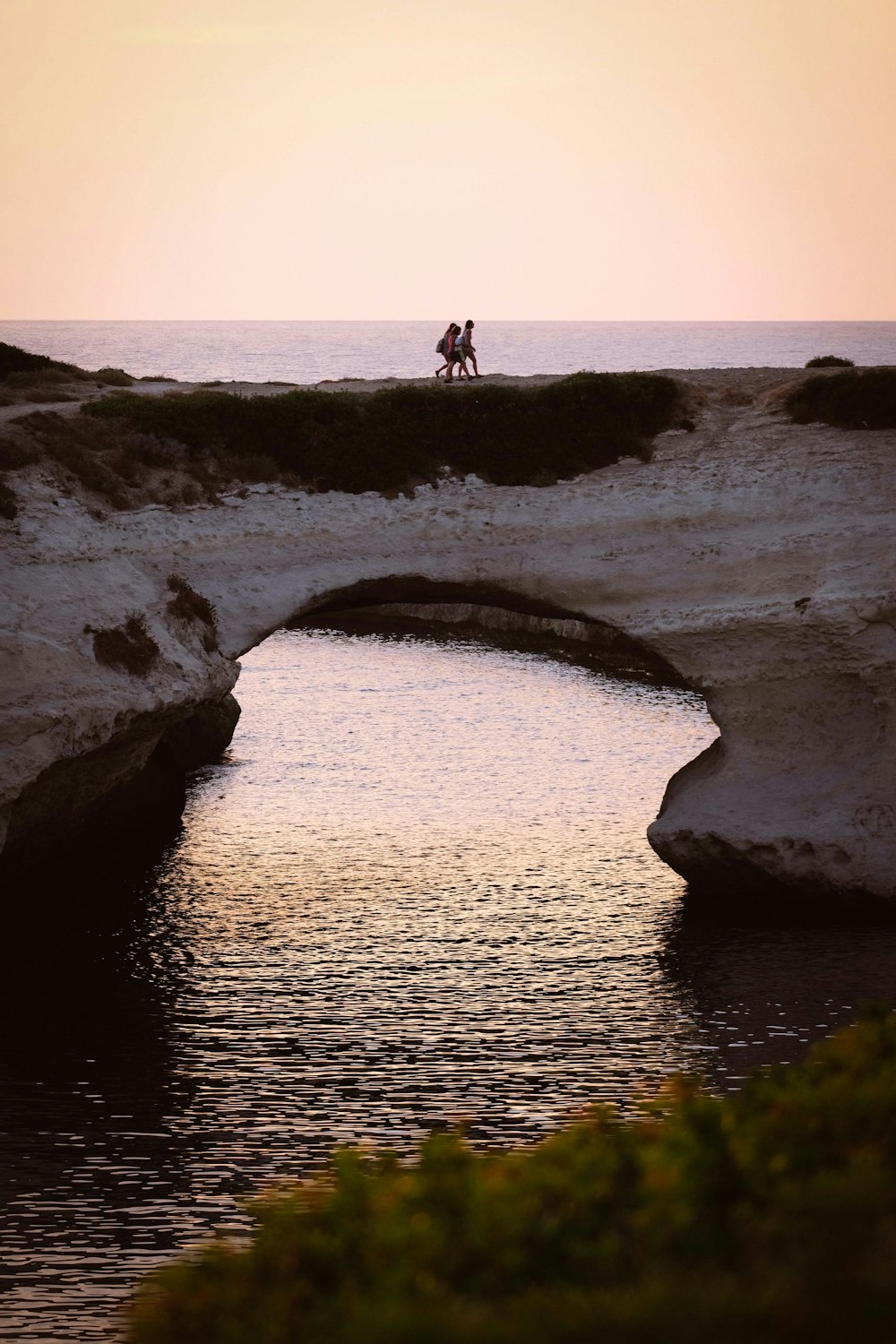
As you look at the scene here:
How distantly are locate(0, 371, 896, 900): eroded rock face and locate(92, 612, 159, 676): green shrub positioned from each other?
0.21 metres

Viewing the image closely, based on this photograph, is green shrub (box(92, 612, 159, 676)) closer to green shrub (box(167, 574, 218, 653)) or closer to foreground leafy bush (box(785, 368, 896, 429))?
green shrub (box(167, 574, 218, 653))

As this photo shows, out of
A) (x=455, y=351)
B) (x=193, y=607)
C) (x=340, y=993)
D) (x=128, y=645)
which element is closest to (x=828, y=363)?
(x=455, y=351)

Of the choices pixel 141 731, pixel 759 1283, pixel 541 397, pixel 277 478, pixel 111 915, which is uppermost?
pixel 541 397

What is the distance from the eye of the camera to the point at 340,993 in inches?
976

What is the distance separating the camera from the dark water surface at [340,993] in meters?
18.6

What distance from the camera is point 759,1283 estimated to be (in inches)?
247

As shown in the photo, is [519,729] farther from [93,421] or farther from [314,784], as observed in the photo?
[93,421]

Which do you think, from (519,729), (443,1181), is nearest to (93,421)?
(519,729)

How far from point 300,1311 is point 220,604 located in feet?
76.5

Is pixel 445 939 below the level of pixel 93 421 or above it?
below

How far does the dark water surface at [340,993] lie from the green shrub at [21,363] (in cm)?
1256

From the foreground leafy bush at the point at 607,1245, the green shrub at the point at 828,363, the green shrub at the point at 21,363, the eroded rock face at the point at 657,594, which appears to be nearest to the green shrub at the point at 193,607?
the eroded rock face at the point at 657,594

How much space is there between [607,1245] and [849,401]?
91.1 feet

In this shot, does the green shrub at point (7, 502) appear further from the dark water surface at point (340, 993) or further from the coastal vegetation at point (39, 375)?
the dark water surface at point (340, 993)
